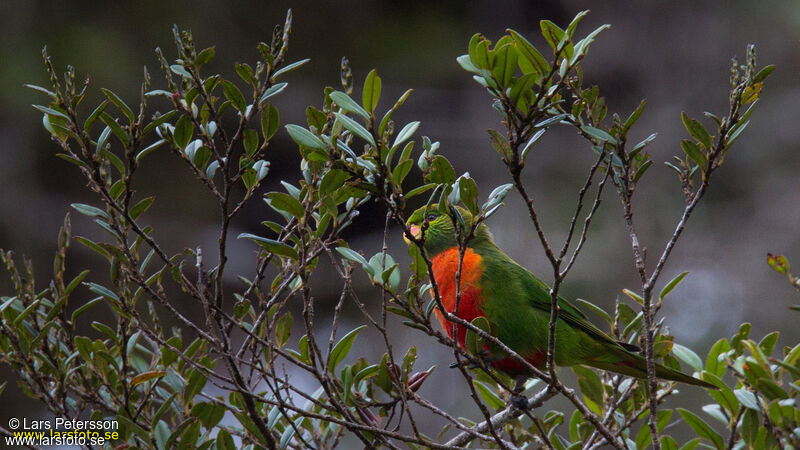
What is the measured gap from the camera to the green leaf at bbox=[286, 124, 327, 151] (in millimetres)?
1296

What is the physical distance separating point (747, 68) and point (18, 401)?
18.9 ft

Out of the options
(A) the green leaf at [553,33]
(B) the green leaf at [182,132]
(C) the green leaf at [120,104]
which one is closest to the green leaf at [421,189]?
(A) the green leaf at [553,33]

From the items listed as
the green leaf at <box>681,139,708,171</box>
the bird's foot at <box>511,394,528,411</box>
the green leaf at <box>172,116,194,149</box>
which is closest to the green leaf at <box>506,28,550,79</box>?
the green leaf at <box>681,139,708,171</box>

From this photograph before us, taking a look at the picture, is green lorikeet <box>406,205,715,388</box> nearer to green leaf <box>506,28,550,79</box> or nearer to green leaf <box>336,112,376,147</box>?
green leaf <box>336,112,376,147</box>

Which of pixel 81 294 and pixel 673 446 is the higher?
pixel 81 294

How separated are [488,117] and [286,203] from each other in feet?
18.8

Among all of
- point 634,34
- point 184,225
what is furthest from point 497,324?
point 634,34

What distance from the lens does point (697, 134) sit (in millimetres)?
1389

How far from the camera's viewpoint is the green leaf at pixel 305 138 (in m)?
1.30

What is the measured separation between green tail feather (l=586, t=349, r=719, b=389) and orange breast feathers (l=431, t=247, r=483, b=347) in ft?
1.38

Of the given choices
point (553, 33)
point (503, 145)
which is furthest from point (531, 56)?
point (503, 145)

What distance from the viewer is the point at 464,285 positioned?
2293mm

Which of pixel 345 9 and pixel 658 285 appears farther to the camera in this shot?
pixel 345 9

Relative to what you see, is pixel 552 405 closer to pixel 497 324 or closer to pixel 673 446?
pixel 497 324
